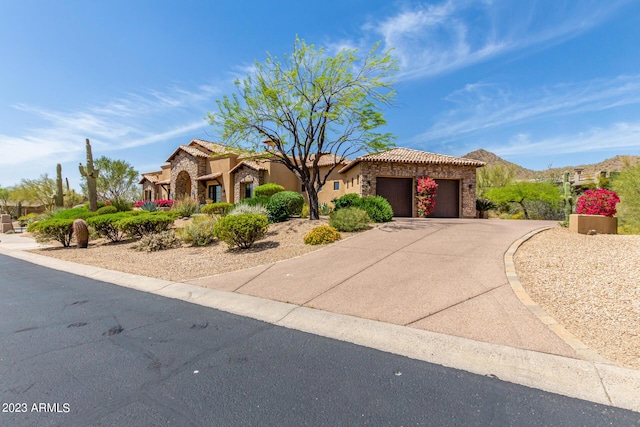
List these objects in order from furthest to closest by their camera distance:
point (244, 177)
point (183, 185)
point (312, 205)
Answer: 1. point (183, 185)
2. point (244, 177)
3. point (312, 205)

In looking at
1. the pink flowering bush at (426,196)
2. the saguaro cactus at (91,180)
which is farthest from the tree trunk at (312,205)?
the saguaro cactus at (91,180)

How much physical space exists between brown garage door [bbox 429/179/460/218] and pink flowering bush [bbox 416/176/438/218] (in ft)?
3.89

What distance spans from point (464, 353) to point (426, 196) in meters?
16.0

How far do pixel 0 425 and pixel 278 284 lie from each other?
172 inches

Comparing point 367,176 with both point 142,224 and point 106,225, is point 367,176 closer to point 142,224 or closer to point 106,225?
point 142,224

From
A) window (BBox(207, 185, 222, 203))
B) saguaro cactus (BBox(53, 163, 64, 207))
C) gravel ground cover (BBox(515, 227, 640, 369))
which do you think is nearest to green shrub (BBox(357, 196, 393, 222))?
gravel ground cover (BBox(515, 227, 640, 369))

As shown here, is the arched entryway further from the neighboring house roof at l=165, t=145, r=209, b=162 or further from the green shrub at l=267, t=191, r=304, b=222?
the green shrub at l=267, t=191, r=304, b=222

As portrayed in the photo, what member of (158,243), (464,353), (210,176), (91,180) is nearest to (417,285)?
(464,353)

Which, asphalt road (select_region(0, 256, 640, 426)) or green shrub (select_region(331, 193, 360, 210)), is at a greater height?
green shrub (select_region(331, 193, 360, 210))

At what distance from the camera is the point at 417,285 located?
19.0 ft

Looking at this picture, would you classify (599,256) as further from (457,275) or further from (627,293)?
(457,275)

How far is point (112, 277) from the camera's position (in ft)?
24.7

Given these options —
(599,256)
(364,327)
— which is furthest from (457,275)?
(599,256)

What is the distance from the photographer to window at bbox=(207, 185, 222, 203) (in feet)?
89.9
